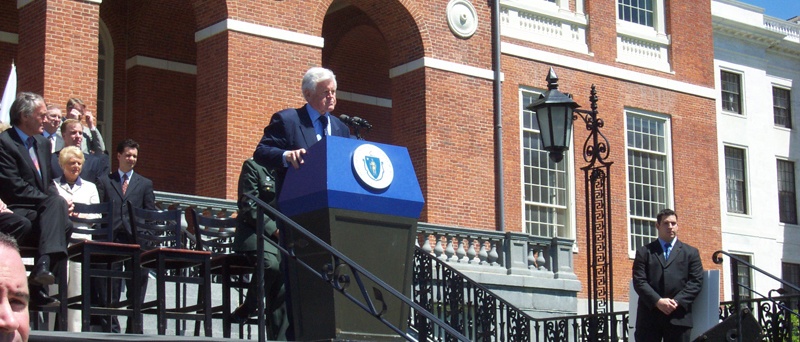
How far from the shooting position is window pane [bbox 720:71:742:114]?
31531 mm

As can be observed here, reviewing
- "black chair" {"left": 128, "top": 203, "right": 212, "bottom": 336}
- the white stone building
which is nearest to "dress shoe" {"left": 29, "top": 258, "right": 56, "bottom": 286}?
"black chair" {"left": 128, "top": 203, "right": 212, "bottom": 336}

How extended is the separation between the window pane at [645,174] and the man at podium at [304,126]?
62.1 feet

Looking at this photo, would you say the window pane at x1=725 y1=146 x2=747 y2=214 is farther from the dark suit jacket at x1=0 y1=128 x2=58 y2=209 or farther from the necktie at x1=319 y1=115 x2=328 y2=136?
the dark suit jacket at x1=0 y1=128 x2=58 y2=209

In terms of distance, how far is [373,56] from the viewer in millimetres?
25891

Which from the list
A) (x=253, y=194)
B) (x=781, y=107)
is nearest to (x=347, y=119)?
(x=253, y=194)

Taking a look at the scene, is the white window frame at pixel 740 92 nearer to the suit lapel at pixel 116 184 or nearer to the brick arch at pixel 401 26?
the brick arch at pixel 401 26

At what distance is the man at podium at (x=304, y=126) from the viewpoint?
7227 millimetres

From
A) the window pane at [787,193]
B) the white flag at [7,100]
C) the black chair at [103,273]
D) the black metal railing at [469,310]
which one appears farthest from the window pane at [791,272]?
the black chair at [103,273]

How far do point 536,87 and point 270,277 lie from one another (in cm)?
1688

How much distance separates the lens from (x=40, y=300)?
7801 millimetres

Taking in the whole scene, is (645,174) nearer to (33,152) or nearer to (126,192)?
(126,192)

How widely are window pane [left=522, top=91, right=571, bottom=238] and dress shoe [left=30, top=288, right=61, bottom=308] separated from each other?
16.5 meters

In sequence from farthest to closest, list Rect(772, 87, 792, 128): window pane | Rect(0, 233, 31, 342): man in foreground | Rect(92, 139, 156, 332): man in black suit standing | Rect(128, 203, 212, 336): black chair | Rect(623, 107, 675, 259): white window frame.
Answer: Rect(772, 87, 792, 128): window pane, Rect(623, 107, 675, 259): white window frame, Rect(92, 139, 156, 332): man in black suit standing, Rect(128, 203, 212, 336): black chair, Rect(0, 233, 31, 342): man in foreground

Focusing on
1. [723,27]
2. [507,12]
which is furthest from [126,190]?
[723,27]
